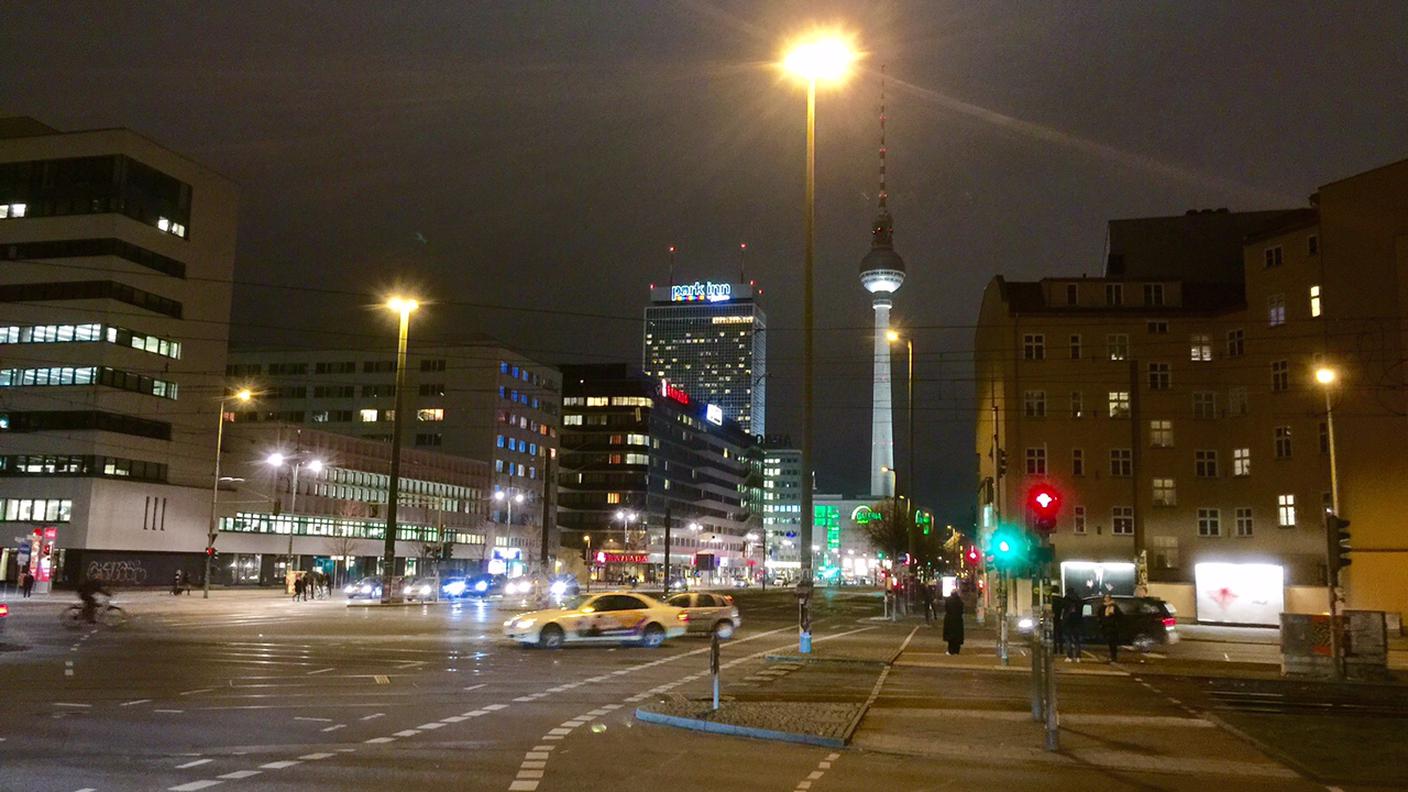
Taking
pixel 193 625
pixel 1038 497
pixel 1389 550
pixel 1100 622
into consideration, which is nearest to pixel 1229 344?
pixel 1389 550

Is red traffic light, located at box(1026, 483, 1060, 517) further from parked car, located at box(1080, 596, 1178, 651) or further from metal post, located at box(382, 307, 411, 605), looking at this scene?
metal post, located at box(382, 307, 411, 605)

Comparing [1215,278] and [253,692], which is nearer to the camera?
[253,692]

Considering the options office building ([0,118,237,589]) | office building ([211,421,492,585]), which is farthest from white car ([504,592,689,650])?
office building ([0,118,237,589])

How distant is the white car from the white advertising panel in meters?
27.8

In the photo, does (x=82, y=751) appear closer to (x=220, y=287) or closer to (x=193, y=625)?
(x=193, y=625)

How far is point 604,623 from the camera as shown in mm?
32062

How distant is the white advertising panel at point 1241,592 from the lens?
158 feet

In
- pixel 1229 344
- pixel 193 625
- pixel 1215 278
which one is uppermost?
pixel 1215 278

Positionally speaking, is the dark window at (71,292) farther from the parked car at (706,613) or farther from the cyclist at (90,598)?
the parked car at (706,613)

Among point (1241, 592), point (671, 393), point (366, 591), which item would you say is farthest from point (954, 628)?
point (671, 393)

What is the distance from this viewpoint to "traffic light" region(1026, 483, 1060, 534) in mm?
15383

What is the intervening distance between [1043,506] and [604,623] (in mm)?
18949

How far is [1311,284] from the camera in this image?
47.8 m

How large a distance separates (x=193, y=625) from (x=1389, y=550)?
1811 inches
